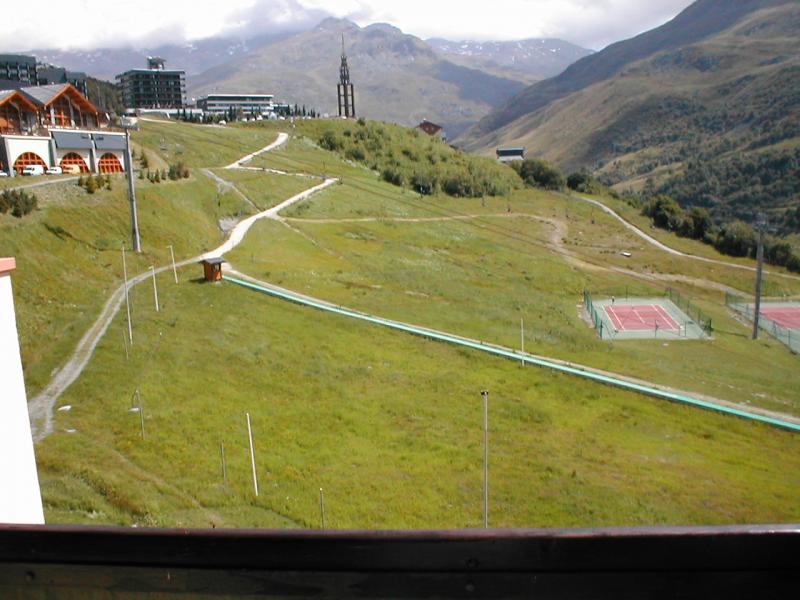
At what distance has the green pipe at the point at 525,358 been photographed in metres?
26.4

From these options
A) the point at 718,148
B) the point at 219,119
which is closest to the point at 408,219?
the point at 219,119

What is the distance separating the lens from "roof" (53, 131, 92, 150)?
45.7m

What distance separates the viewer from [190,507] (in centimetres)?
1520

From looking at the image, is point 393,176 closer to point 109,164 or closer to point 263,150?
point 263,150

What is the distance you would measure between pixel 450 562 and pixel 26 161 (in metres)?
48.8

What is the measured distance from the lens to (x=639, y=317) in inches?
1908

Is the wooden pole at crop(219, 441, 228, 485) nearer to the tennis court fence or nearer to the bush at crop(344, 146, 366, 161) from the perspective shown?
the tennis court fence

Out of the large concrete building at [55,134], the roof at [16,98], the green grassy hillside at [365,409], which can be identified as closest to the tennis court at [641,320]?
the green grassy hillside at [365,409]

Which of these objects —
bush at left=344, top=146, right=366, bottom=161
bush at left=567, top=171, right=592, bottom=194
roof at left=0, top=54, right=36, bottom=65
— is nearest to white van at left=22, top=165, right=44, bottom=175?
bush at left=344, top=146, right=366, bottom=161

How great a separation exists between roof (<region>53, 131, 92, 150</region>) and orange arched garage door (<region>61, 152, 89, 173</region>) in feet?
1.89

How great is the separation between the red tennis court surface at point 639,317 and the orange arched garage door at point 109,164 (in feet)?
122

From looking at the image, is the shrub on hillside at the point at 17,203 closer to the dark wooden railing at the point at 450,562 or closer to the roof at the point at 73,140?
the roof at the point at 73,140

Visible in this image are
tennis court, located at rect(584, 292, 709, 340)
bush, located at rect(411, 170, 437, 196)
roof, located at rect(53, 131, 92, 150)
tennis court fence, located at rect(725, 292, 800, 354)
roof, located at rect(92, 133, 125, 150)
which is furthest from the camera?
bush, located at rect(411, 170, 437, 196)

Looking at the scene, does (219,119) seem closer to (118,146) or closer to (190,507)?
(118,146)
